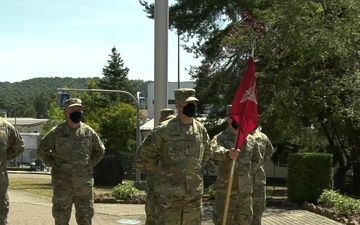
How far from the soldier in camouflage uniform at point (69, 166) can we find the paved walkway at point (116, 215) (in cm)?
325

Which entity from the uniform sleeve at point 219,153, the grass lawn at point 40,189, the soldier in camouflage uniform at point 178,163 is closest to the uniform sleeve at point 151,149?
the soldier in camouflage uniform at point 178,163

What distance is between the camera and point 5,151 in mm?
7512

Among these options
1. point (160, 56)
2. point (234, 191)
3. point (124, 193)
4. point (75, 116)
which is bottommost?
point (124, 193)

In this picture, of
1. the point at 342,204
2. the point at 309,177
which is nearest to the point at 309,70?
the point at 309,177

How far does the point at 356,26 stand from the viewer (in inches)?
603

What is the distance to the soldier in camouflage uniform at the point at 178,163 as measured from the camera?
241 inches

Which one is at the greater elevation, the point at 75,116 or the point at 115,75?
the point at 115,75

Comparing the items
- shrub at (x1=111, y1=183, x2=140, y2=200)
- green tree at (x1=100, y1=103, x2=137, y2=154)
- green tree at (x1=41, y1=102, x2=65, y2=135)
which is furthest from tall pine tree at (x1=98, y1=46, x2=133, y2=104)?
shrub at (x1=111, y1=183, x2=140, y2=200)

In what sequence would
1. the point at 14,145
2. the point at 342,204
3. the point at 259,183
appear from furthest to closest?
the point at 342,204 → the point at 259,183 → the point at 14,145

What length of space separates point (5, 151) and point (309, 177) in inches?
326

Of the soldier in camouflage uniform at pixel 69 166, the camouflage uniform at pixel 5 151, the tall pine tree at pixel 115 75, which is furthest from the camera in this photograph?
the tall pine tree at pixel 115 75

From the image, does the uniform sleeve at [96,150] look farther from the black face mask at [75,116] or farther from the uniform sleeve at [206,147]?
the uniform sleeve at [206,147]

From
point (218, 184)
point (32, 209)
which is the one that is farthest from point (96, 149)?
point (32, 209)

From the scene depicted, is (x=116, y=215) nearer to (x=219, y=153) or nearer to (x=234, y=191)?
(x=234, y=191)
